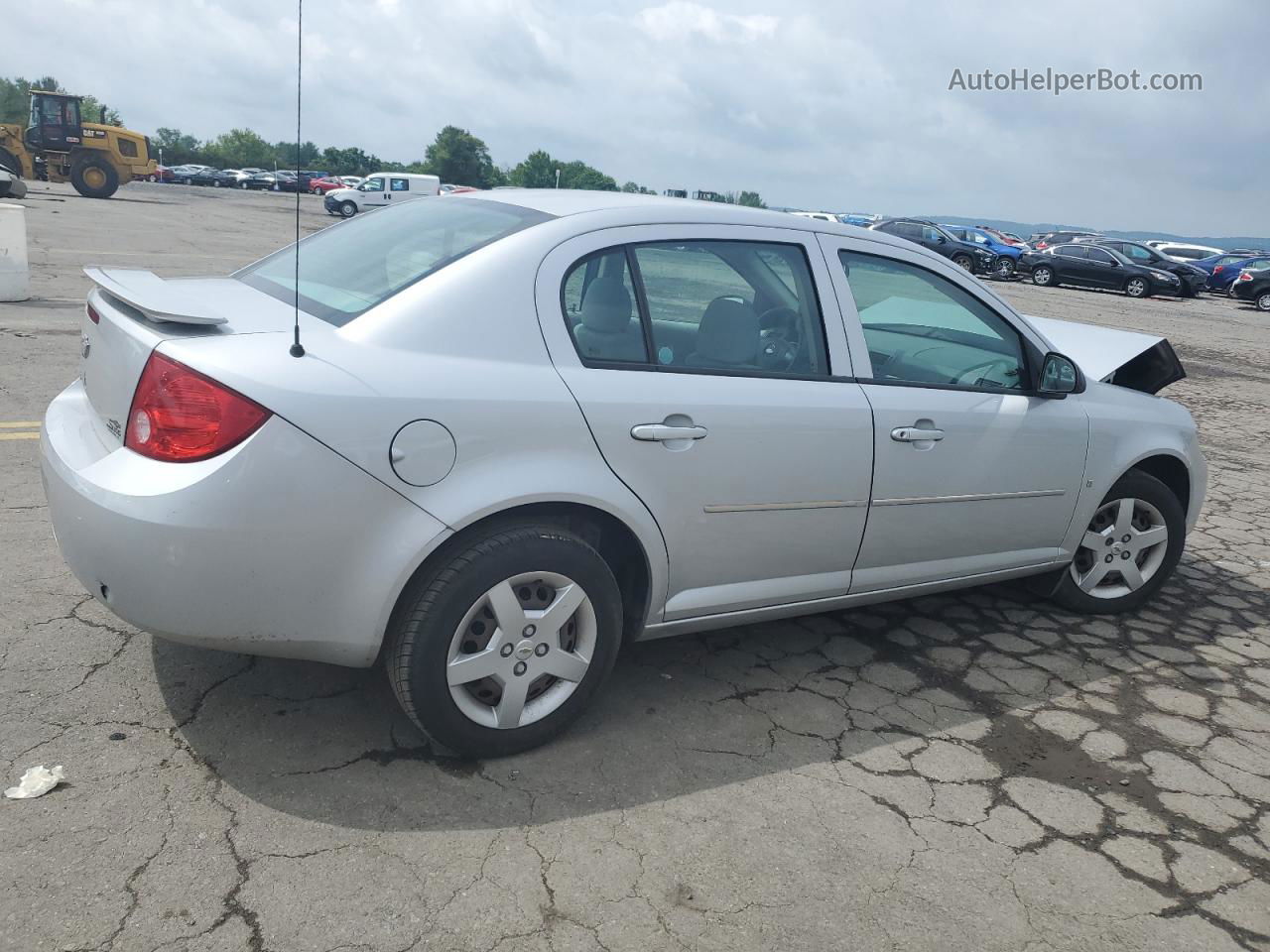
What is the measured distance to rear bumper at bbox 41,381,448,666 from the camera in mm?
2436

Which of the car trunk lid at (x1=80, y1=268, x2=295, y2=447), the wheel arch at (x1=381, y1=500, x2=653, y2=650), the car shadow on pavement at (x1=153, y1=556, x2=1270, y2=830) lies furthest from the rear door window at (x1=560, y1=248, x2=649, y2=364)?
the car shadow on pavement at (x1=153, y1=556, x2=1270, y2=830)

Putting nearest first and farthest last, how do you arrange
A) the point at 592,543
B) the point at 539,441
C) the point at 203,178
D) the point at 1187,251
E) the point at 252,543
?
1. the point at 252,543
2. the point at 539,441
3. the point at 592,543
4. the point at 1187,251
5. the point at 203,178

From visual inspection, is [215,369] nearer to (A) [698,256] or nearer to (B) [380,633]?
(B) [380,633]

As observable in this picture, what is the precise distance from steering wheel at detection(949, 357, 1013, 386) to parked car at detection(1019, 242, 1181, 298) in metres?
29.6

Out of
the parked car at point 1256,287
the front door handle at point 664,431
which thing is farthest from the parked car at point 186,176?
the front door handle at point 664,431

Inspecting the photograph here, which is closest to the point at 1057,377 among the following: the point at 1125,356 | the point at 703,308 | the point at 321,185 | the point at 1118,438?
the point at 1118,438

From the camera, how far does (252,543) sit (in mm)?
2463

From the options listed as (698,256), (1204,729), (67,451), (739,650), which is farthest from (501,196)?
(1204,729)

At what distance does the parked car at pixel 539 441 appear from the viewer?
2504 millimetres

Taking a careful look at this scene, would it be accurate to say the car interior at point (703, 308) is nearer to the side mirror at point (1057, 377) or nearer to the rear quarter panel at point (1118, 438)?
the side mirror at point (1057, 377)

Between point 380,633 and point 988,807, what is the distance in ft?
Answer: 5.93

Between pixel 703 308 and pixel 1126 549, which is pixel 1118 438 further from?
pixel 703 308

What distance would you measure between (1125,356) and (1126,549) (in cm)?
85

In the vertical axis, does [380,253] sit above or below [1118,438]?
above
